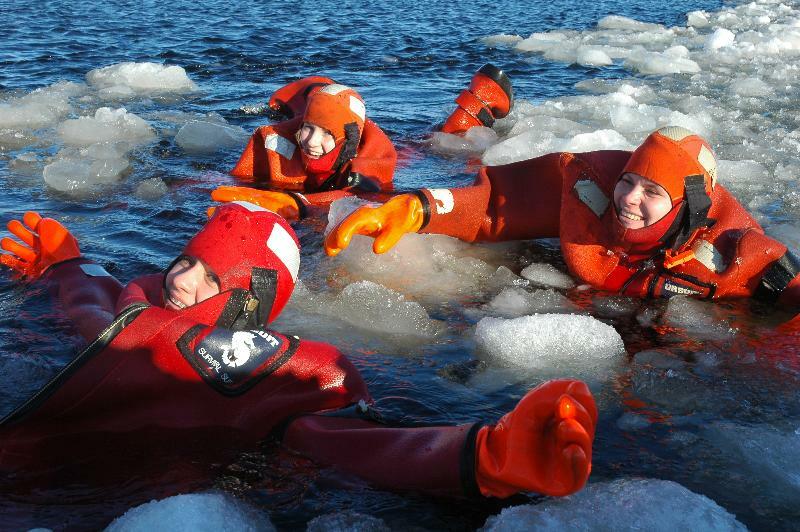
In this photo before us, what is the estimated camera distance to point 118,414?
3.30 meters

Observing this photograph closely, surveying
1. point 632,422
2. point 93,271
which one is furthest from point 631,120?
point 93,271

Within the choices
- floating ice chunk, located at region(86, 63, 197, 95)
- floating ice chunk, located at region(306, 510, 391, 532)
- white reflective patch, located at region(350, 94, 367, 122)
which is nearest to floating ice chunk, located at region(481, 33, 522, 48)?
floating ice chunk, located at region(86, 63, 197, 95)

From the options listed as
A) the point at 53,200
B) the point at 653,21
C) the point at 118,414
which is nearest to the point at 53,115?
the point at 53,200

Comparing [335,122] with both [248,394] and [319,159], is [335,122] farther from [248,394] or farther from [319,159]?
[248,394]

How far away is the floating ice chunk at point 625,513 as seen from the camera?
2.84 m

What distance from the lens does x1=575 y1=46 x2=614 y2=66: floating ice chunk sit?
12.4 meters

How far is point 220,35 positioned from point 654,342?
952cm

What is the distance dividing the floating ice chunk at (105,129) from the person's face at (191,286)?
4604mm

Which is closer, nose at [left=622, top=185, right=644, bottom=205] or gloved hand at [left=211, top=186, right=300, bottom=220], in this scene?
nose at [left=622, top=185, right=644, bottom=205]

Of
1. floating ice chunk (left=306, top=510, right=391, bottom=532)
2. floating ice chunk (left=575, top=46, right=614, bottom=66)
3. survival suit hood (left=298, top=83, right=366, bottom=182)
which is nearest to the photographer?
floating ice chunk (left=306, top=510, right=391, bottom=532)

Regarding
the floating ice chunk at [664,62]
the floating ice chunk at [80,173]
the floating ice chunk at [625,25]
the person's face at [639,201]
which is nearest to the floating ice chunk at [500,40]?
the floating ice chunk at [664,62]

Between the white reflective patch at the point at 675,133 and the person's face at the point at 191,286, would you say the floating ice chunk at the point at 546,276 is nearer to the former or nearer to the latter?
the white reflective patch at the point at 675,133

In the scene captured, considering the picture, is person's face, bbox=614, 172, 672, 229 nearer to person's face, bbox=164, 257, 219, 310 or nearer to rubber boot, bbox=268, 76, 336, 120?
person's face, bbox=164, 257, 219, 310

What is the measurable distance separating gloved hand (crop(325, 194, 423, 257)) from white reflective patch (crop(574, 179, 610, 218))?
2.95 feet
